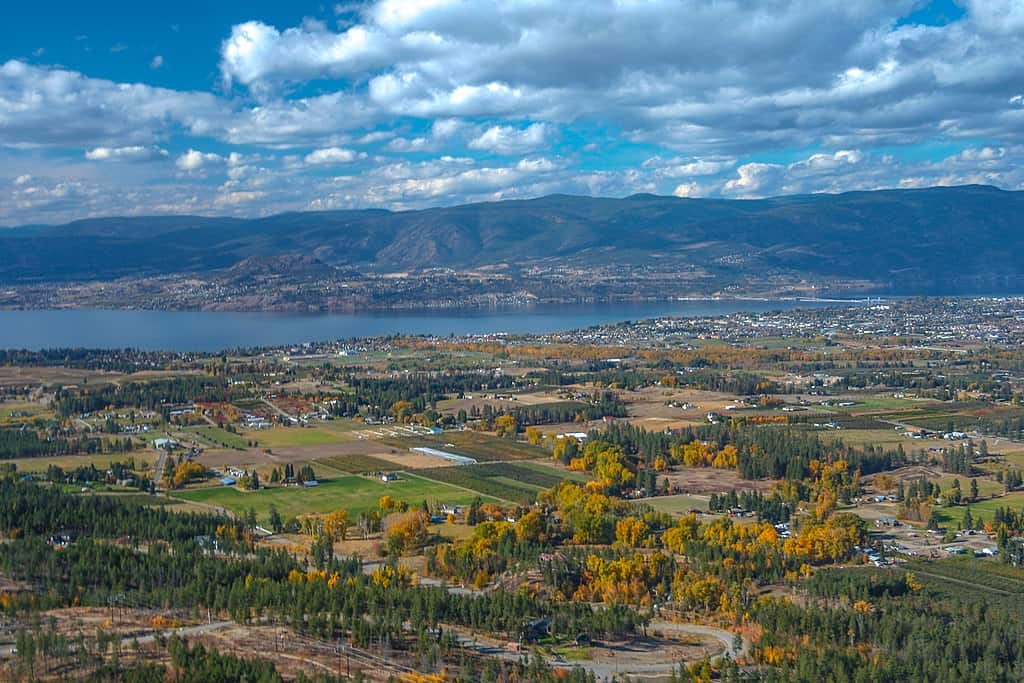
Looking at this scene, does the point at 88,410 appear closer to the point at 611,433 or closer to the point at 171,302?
the point at 611,433

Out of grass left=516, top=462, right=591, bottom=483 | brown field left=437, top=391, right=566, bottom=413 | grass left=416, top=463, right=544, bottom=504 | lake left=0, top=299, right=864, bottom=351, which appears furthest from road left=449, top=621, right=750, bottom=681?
lake left=0, top=299, right=864, bottom=351

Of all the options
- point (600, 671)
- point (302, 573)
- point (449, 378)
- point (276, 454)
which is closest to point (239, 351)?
point (449, 378)

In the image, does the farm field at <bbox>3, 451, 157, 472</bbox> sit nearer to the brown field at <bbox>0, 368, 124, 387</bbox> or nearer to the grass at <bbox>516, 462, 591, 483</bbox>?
the grass at <bbox>516, 462, 591, 483</bbox>

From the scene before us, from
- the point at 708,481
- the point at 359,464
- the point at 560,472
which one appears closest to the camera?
the point at 708,481

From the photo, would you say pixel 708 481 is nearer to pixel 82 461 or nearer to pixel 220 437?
pixel 220 437

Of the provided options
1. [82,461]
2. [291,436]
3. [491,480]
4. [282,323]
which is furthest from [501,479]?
[282,323]

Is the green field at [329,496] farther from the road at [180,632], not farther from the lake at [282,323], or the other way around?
the lake at [282,323]

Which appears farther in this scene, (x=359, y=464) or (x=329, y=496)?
(x=359, y=464)
